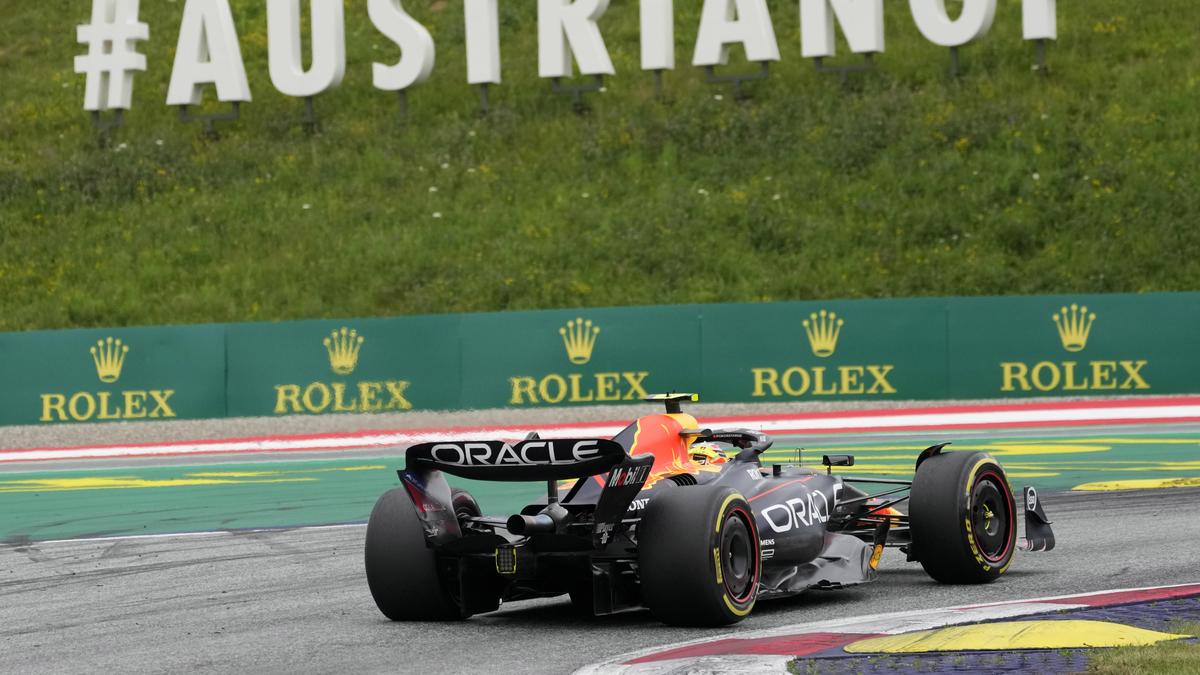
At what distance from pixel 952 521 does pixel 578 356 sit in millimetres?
16603

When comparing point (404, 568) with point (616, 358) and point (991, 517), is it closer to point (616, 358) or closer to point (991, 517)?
point (991, 517)

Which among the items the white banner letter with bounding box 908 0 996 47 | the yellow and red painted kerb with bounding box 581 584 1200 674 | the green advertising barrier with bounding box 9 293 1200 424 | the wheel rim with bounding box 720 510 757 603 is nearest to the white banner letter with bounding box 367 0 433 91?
the white banner letter with bounding box 908 0 996 47

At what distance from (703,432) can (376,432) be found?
51.8 ft

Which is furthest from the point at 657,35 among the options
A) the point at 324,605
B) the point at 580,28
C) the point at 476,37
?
the point at 324,605

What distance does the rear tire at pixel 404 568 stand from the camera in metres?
8.80

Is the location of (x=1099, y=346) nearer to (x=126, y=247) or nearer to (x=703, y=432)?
(x=703, y=432)

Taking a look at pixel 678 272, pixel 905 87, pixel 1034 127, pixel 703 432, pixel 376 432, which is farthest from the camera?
pixel 905 87

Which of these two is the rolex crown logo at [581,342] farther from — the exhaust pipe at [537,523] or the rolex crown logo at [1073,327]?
the exhaust pipe at [537,523]

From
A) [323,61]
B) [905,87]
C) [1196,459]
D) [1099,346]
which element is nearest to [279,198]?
[323,61]

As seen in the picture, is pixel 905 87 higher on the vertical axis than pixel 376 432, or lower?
higher

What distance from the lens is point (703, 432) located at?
9477 mm

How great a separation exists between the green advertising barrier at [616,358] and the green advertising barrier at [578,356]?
0.8 inches

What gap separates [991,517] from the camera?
9.94 m

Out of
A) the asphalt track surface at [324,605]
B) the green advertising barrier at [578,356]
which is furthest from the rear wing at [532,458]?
the green advertising barrier at [578,356]
